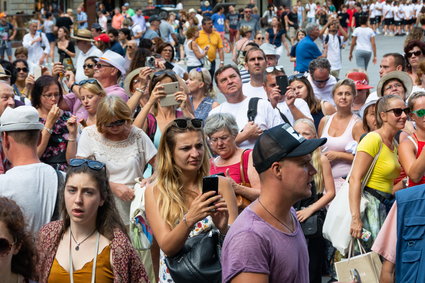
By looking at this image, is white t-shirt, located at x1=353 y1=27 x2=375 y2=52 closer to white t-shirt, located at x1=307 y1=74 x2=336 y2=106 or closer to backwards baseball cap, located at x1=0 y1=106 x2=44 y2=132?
white t-shirt, located at x1=307 y1=74 x2=336 y2=106

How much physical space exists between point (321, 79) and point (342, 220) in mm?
4031

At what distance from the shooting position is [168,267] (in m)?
4.50

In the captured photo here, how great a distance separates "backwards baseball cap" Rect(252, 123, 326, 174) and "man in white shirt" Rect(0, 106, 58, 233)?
5.83 feet

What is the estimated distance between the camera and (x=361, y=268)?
5.01m

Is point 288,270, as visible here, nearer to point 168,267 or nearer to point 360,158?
point 168,267

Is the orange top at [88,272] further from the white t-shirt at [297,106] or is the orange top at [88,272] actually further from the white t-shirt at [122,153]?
the white t-shirt at [297,106]

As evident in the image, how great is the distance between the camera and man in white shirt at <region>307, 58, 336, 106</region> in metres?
10.0

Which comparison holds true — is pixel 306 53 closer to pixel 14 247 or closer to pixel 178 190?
pixel 178 190

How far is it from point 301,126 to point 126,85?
2.53 m

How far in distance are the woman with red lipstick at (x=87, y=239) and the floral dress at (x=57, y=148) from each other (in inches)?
96.8

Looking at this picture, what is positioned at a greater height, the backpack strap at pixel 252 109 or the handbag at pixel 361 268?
the backpack strap at pixel 252 109

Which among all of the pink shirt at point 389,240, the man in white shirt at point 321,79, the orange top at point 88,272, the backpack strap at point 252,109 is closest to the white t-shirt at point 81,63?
the man in white shirt at point 321,79

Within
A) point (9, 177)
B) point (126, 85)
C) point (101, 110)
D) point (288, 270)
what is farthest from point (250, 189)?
point (126, 85)

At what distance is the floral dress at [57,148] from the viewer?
6.89m
